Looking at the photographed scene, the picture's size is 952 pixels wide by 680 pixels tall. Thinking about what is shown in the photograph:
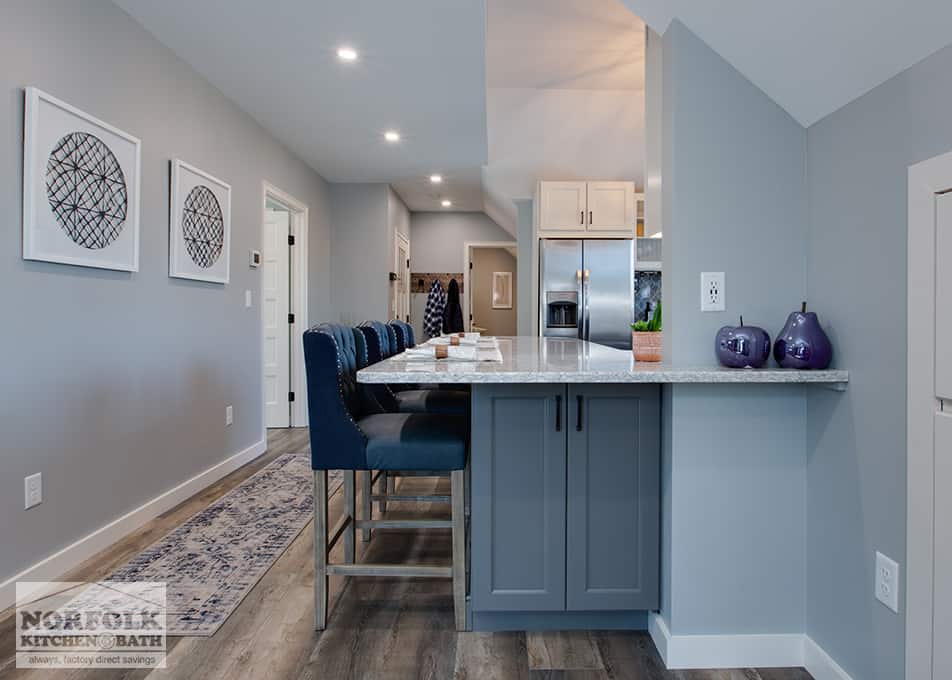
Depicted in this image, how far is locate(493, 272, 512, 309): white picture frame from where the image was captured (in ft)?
30.8

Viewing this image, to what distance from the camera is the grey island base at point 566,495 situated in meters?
1.82

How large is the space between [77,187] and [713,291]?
245cm

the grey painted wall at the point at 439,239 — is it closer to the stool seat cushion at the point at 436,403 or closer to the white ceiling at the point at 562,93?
the white ceiling at the point at 562,93

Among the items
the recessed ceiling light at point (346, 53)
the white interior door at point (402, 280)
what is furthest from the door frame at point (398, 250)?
the recessed ceiling light at point (346, 53)

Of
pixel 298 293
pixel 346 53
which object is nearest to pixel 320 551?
pixel 346 53

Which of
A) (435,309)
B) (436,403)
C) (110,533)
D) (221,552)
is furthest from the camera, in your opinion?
(435,309)

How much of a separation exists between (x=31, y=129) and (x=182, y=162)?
1102mm

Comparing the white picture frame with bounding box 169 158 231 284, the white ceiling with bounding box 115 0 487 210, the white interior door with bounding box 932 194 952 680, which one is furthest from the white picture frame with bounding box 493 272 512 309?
the white interior door with bounding box 932 194 952 680

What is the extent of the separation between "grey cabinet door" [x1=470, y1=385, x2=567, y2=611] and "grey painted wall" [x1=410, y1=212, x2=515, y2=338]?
240 inches

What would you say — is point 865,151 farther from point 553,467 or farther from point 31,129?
point 31,129

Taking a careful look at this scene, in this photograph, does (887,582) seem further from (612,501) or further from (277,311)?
(277,311)

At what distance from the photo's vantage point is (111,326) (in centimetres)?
262

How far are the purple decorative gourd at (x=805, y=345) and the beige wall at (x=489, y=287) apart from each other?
766 centimetres

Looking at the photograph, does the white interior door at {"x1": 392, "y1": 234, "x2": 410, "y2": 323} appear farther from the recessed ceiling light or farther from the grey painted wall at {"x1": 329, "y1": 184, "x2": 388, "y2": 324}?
the recessed ceiling light
